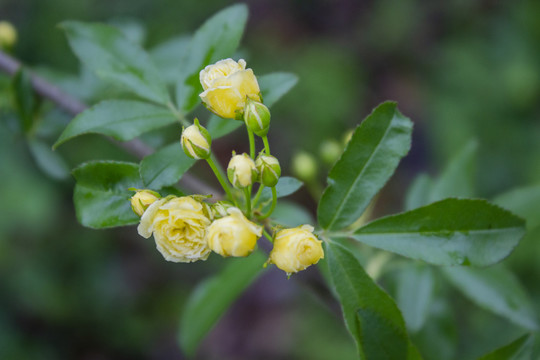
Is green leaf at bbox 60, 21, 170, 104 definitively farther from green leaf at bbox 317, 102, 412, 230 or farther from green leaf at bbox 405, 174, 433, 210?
green leaf at bbox 405, 174, 433, 210

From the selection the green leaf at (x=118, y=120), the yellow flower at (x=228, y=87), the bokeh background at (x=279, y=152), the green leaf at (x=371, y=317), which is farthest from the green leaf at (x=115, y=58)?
the bokeh background at (x=279, y=152)

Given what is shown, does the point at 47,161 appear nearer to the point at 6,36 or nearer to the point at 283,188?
the point at 6,36

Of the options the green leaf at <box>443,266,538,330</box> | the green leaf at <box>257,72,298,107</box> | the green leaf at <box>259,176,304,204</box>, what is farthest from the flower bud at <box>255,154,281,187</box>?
the green leaf at <box>443,266,538,330</box>

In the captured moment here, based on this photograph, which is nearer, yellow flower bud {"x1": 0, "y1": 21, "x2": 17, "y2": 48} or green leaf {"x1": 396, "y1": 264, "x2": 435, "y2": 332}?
→ green leaf {"x1": 396, "y1": 264, "x2": 435, "y2": 332}

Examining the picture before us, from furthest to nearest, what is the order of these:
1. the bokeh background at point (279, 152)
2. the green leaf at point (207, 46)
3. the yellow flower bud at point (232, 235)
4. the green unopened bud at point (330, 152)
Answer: the bokeh background at point (279, 152)
the green unopened bud at point (330, 152)
the green leaf at point (207, 46)
the yellow flower bud at point (232, 235)

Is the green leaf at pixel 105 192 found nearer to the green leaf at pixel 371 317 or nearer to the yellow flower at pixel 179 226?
the yellow flower at pixel 179 226

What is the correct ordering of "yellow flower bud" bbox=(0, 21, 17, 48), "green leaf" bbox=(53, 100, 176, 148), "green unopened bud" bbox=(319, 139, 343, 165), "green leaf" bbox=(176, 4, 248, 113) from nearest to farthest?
"green leaf" bbox=(53, 100, 176, 148) → "green leaf" bbox=(176, 4, 248, 113) → "green unopened bud" bbox=(319, 139, 343, 165) → "yellow flower bud" bbox=(0, 21, 17, 48)
